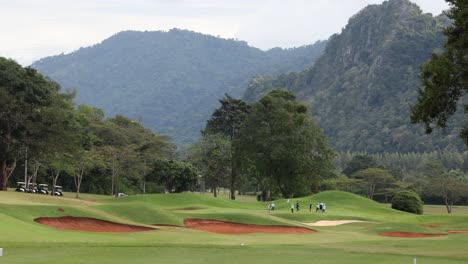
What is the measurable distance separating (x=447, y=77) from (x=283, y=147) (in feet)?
208

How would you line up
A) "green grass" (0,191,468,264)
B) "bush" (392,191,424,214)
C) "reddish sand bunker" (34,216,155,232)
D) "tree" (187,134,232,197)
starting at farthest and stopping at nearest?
"tree" (187,134,232,197) → "bush" (392,191,424,214) → "reddish sand bunker" (34,216,155,232) → "green grass" (0,191,468,264)

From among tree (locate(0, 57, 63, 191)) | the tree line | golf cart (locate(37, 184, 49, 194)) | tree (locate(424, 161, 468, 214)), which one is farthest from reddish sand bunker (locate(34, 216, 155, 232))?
tree (locate(424, 161, 468, 214))

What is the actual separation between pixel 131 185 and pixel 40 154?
185 feet

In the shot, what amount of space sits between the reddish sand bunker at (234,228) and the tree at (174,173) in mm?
67658

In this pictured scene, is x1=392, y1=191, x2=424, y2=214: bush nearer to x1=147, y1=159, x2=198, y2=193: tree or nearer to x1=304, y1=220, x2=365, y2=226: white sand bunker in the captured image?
x1=304, y1=220, x2=365, y2=226: white sand bunker

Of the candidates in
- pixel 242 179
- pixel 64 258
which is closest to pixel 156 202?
pixel 64 258

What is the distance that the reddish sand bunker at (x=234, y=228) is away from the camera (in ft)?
179

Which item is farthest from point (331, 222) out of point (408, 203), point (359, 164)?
point (359, 164)

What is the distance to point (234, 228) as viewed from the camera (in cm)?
5547

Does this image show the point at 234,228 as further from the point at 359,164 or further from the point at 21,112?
the point at 359,164

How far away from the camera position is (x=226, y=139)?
434 ft

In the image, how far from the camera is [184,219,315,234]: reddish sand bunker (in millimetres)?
54625

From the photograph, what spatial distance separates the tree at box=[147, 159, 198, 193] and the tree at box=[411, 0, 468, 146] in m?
90.0

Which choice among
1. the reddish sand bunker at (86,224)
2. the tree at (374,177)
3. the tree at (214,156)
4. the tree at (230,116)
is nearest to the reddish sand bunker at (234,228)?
the reddish sand bunker at (86,224)
